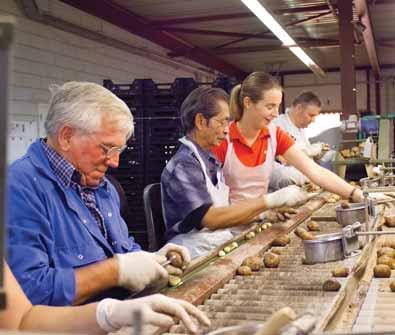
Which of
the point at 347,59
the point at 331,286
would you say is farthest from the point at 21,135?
the point at 331,286

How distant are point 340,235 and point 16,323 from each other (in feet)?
4.55

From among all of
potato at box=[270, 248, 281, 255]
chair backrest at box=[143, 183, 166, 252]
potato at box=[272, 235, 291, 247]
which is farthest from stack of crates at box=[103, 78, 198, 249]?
potato at box=[270, 248, 281, 255]

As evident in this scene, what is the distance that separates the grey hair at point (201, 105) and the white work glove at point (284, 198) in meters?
0.59

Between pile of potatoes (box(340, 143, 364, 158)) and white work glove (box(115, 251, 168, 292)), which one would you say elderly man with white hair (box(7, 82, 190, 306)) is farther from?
pile of potatoes (box(340, 143, 364, 158))

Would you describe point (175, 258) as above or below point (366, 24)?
below

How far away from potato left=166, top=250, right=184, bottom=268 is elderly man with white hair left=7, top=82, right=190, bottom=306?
4 cm

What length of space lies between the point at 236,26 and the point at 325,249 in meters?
8.11

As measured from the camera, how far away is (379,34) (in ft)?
37.3

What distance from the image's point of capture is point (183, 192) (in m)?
2.90

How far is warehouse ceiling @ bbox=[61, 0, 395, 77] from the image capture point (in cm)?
827

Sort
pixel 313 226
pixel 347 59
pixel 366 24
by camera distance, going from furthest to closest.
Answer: pixel 366 24
pixel 347 59
pixel 313 226

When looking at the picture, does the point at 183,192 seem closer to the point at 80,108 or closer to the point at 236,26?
the point at 80,108

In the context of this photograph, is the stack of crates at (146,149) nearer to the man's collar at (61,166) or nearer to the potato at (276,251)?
the potato at (276,251)

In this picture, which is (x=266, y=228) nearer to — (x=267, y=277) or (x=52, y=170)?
(x=267, y=277)
